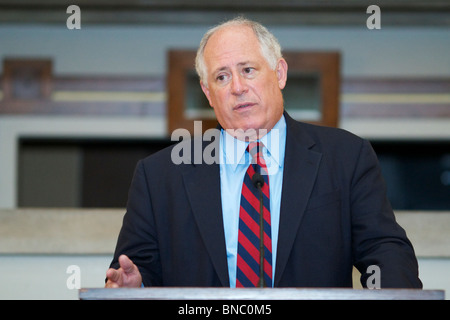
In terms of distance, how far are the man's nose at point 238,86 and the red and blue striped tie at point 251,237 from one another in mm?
195

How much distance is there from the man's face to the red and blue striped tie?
0.16 metres

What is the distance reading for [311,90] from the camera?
17.1 feet

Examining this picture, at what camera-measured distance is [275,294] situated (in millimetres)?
937

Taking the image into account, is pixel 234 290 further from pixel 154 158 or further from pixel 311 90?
pixel 311 90

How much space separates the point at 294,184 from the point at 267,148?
0.43 ft

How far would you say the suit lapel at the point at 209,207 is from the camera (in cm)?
148

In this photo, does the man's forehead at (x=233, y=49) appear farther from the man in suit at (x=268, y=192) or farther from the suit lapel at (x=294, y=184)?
the suit lapel at (x=294, y=184)

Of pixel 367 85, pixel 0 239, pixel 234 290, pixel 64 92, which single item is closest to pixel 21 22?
pixel 64 92

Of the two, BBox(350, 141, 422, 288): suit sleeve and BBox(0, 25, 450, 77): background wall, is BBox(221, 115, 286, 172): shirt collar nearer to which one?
BBox(350, 141, 422, 288): suit sleeve

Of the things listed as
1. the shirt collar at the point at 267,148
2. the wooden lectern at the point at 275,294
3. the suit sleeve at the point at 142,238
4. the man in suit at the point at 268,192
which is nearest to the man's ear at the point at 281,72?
the man in suit at the point at 268,192

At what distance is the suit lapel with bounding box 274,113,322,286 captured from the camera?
1.46 m

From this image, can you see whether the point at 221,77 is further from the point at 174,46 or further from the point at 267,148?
the point at 174,46

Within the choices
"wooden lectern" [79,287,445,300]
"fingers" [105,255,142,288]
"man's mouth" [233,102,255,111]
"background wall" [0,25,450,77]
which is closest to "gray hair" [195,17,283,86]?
"man's mouth" [233,102,255,111]

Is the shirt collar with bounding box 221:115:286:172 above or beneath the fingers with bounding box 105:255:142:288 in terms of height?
above
